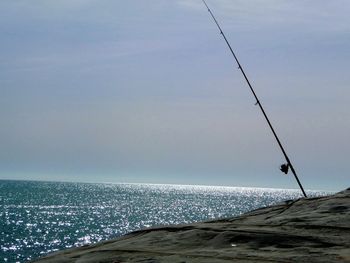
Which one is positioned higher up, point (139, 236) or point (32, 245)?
point (139, 236)

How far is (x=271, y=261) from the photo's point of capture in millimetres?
4066

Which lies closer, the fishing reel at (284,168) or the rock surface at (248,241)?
the rock surface at (248,241)

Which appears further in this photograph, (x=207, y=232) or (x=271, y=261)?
(x=207, y=232)

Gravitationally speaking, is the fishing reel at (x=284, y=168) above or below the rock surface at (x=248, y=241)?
above

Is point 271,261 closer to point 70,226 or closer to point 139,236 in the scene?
point 139,236

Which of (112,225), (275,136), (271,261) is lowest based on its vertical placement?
(112,225)

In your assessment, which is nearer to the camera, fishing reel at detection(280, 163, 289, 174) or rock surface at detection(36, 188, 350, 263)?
rock surface at detection(36, 188, 350, 263)

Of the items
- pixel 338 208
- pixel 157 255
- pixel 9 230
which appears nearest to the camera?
pixel 157 255

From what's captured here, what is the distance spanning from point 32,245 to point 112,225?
1202 inches

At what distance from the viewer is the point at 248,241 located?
4.87 m

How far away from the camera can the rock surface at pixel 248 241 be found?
4312 mm

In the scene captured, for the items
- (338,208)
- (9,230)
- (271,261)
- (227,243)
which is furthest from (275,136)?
(9,230)

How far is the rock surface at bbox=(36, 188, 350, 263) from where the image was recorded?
4.31 meters

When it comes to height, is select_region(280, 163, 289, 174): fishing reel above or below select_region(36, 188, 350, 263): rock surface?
above
